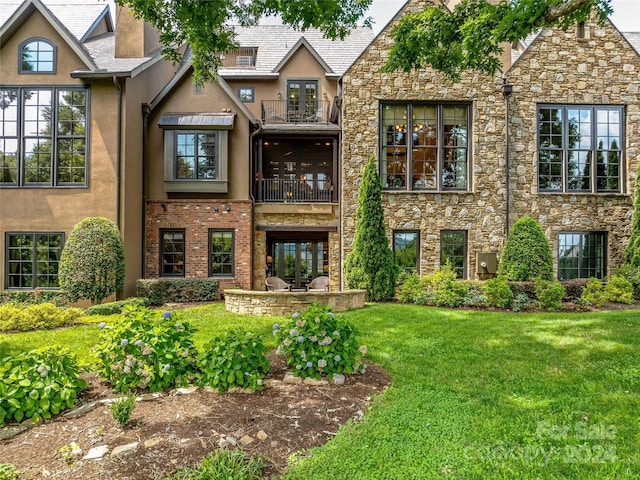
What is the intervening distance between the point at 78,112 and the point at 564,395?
13247 mm

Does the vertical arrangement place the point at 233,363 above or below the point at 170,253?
below

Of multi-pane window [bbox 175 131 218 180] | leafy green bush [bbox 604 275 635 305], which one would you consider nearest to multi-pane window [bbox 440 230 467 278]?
leafy green bush [bbox 604 275 635 305]

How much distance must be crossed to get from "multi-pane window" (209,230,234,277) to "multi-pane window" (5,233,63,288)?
4.35 m

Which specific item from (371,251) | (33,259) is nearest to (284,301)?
(371,251)

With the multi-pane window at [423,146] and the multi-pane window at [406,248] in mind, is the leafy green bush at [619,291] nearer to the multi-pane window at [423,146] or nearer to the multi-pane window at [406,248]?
the multi-pane window at [423,146]

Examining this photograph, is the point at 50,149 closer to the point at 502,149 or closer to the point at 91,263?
the point at 91,263

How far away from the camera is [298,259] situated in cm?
1566

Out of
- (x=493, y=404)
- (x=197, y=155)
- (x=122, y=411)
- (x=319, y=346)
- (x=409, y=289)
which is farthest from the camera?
(x=197, y=155)

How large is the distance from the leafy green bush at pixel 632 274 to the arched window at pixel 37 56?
58.9 ft

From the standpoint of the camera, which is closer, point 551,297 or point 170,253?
point 551,297

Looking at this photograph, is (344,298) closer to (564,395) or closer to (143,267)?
(564,395)

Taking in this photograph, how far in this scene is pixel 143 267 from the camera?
12.7 meters

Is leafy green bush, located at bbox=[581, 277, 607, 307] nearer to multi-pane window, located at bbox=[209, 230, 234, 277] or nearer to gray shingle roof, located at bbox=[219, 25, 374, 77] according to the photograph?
multi-pane window, located at bbox=[209, 230, 234, 277]

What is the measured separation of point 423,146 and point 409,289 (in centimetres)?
496
